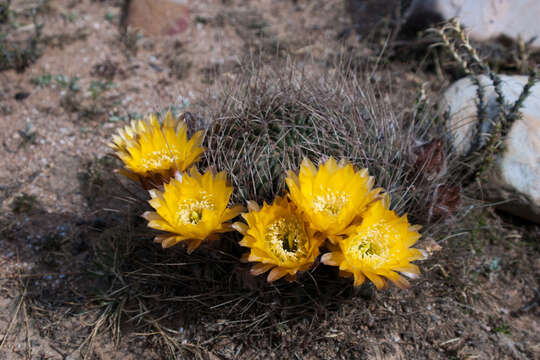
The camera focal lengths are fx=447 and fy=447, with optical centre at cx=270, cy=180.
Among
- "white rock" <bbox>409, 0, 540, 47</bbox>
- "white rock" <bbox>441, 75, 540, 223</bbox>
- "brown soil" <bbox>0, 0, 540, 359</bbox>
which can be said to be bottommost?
"brown soil" <bbox>0, 0, 540, 359</bbox>

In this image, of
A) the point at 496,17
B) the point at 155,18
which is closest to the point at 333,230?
the point at 496,17

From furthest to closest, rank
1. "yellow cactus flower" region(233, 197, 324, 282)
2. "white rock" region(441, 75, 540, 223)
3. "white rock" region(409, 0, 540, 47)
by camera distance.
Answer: "white rock" region(409, 0, 540, 47), "white rock" region(441, 75, 540, 223), "yellow cactus flower" region(233, 197, 324, 282)

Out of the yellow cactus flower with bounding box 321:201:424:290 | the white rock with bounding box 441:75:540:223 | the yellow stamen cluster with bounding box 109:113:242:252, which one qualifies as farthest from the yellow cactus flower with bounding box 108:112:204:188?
the white rock with bounding box 441:75:540:223

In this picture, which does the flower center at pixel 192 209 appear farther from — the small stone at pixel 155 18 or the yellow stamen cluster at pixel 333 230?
the small stone at pixel 155 18

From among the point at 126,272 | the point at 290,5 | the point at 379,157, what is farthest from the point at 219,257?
the point at 290,5

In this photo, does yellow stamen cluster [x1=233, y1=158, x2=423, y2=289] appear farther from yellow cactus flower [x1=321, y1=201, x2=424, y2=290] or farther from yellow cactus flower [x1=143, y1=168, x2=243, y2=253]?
yellow cactus flower [x1=143, y1=168, x2=243, y2=253]

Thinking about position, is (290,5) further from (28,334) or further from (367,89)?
(28,334)
